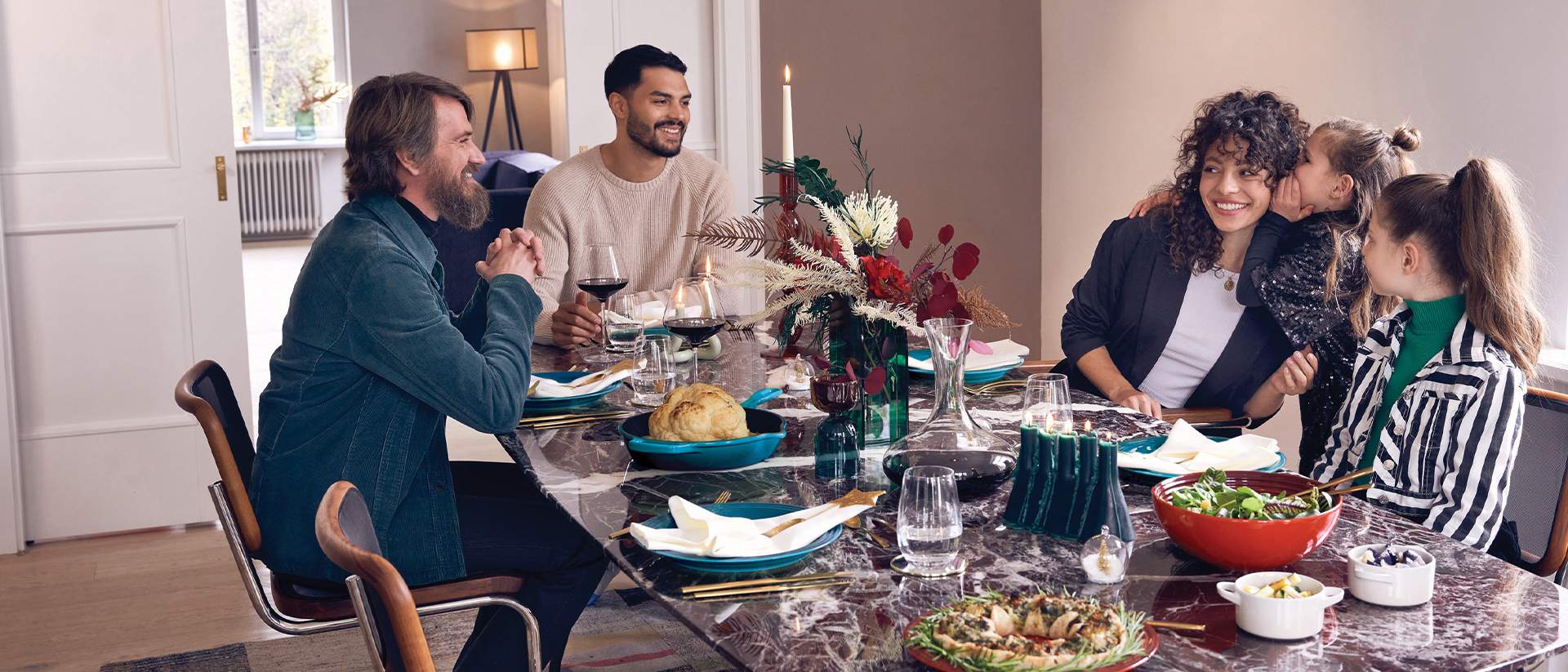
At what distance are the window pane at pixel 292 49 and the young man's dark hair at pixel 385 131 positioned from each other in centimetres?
906

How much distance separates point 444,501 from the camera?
1851 millimetres

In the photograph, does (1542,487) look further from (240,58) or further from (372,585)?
(240,58)

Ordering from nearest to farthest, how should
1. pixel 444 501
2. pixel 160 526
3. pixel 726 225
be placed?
pixel 726 225 < pixel 444 501 < pixel 160 526

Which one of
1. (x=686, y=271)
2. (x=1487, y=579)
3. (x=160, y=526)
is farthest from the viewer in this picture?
(x=160, y=526)

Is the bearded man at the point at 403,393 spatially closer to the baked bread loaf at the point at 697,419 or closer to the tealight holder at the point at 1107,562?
the baked bread loaf at the point at 697,419

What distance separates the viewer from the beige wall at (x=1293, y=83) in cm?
254

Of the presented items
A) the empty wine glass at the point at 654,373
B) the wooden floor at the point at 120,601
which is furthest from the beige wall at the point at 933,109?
the wooden floor at the point at 120,601

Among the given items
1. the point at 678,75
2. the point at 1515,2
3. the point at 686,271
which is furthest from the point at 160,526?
the point at 1515,2

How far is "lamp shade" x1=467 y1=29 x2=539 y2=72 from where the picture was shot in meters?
9.60

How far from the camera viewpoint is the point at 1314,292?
2.32 metres

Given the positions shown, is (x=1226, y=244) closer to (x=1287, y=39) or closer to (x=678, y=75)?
(x=1287, y=39)

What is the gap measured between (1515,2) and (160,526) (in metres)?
3.76

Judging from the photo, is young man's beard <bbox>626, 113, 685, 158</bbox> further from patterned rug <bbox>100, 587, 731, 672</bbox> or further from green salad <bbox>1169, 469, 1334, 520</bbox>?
green salad <bbox>1169, 469, 1334, 520</bbox>

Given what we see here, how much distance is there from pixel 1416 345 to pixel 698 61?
109 inches
